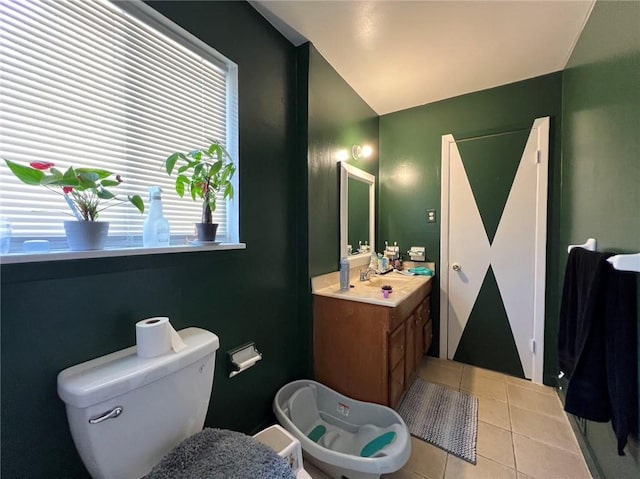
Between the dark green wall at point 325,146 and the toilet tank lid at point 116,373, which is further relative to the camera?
the dark green wall at point 325,146

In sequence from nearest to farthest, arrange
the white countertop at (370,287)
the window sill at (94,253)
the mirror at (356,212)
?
1. the window sill at (94,253)
2. the white countertop at (370,287)
3. the mirror at (356,212)

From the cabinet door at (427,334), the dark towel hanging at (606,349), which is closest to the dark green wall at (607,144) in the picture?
the dark towel hanging at (606,349)

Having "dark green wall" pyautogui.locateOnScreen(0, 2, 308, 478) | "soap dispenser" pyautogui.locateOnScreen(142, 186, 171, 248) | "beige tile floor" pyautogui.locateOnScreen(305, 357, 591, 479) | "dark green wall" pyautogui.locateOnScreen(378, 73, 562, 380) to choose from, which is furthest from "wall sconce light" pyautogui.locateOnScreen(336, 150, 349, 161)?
"beige tile floor" pyautogui.locateOnScreen(305, 357, 591, 479)

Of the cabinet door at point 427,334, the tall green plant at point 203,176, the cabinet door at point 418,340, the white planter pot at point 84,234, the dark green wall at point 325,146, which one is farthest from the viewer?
the cabinet door at point 427,334

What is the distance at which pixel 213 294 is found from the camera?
49.3 inches

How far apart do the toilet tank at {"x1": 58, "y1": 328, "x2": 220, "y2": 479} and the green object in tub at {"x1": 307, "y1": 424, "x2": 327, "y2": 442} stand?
2.64 feet

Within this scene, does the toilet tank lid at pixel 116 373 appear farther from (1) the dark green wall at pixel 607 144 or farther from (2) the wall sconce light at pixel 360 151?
(2) the wall sconce light at pixel 360 151

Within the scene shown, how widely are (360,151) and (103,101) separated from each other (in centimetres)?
190

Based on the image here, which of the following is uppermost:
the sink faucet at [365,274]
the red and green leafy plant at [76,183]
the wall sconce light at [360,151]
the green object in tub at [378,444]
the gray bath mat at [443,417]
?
the wall sconce light at [360,151]

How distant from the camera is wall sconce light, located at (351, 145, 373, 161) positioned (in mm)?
2285

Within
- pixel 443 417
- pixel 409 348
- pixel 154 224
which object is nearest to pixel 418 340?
pixel 409 348

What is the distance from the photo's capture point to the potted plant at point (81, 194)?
74 cm

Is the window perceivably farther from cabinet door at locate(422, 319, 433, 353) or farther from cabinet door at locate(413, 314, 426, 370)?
cabinet door at locate(422, 319, 433, 353)

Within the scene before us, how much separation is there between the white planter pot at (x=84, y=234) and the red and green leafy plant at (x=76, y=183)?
33 millimetres
